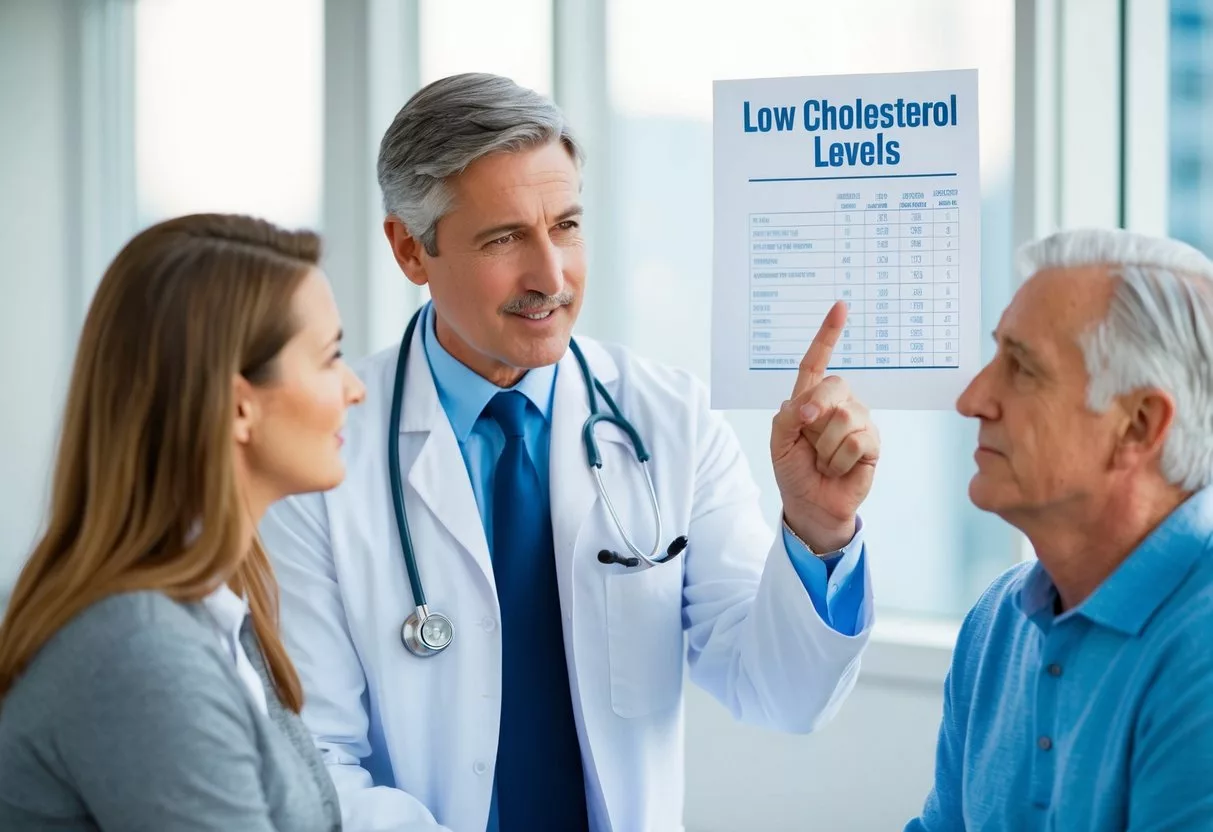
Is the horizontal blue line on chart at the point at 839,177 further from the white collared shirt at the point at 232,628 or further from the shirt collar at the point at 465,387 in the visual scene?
the white collared shirt at the point at 232,628

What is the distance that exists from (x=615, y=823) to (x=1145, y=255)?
962mm

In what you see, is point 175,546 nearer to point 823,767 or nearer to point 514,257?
point 514,257

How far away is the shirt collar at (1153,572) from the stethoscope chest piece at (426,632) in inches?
30.6

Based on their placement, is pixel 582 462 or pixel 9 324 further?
pixel 9 324

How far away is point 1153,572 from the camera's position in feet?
3.77

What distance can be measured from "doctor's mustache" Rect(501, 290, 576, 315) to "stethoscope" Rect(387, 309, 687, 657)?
168 millimetres

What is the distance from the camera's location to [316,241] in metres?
1.18

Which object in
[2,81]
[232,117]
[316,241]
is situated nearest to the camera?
[316,241]

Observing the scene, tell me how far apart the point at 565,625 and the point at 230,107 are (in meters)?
2.49

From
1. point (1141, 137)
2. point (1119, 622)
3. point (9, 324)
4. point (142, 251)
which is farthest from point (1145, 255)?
point (9, 324)

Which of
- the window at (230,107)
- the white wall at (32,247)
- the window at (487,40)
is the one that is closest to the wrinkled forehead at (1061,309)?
the window at (487,40)

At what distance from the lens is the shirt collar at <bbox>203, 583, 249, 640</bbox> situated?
109 centimetres

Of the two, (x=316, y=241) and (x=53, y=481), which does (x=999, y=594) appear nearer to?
(x=316, y=241)

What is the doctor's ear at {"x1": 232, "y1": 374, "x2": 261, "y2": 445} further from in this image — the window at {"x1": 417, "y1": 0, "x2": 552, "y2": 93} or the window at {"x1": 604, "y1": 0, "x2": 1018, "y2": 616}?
the window at {"x1": 417, "y1": 0, "x2": 552, "y2": 93}
